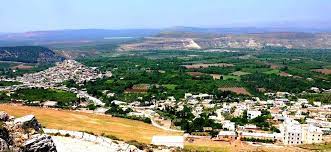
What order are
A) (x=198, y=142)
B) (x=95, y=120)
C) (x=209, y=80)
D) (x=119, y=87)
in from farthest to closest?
(x=209, y=80)
(x=119, y=87)
(x=95, y=120)
(x=198, y=142)

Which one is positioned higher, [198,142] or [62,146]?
[62,146]

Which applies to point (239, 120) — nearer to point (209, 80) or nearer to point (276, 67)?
point (209, 80)

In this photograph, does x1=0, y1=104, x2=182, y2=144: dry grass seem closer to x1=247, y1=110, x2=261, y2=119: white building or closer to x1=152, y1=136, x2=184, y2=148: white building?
x1=152, y1=136, x2=184, y2=148: white building

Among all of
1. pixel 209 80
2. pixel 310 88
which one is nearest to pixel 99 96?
pixel 209 80

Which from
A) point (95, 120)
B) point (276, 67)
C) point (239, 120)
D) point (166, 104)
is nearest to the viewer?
point (95, 120)

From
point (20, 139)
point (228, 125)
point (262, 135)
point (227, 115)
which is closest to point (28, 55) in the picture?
point (227, 115)

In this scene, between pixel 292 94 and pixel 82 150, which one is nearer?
pixel 82 150
